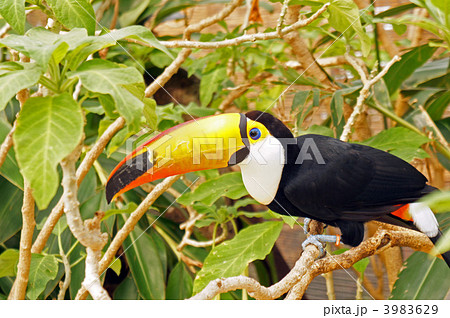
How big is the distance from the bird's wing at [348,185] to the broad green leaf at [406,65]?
1.79 feet

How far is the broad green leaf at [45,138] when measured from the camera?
0.45 metres

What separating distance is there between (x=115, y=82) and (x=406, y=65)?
0.98m

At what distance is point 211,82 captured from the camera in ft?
4.39

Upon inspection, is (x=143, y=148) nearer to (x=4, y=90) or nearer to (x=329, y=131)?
(x=4, y=90)

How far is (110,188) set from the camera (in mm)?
678

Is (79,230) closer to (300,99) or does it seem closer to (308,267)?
(308,267)

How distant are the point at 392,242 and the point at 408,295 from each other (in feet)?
0.86

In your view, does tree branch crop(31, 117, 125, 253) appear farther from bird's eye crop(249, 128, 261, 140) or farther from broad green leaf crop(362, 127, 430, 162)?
broad green leaf crop(362, 127, 430, 162)

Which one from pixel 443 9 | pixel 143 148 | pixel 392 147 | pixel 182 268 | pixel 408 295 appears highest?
pixel 443 9

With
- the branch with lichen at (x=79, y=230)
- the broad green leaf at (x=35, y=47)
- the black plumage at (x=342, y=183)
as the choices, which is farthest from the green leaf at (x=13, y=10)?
the black plumage at (x=342, y=183)

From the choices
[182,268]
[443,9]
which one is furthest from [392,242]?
[182,268]

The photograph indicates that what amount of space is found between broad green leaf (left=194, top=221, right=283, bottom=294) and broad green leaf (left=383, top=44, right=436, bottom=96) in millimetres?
568

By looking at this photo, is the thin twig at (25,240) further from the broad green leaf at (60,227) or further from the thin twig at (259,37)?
the thin twig at (259,37)

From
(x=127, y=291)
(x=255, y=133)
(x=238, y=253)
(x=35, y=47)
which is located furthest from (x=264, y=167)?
(x=127, y=291)
